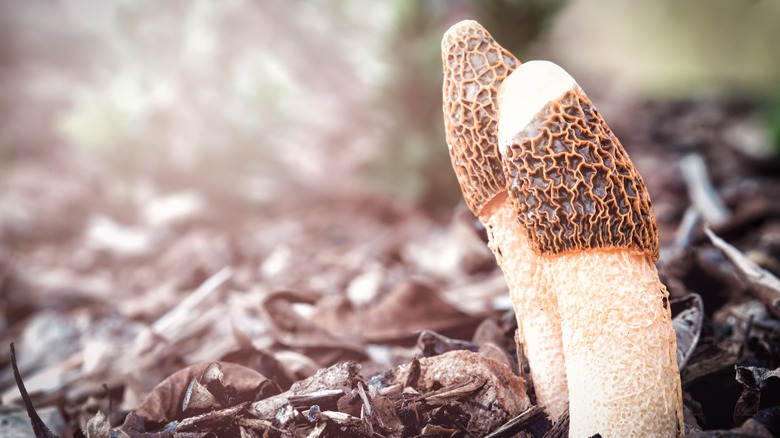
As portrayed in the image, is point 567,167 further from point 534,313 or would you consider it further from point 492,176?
point 534,313

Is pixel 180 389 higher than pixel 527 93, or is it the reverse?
pixel 527 93

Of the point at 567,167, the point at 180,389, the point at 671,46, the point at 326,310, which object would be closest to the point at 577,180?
the point at 567,167

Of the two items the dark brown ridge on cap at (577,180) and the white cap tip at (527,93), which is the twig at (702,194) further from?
the white cap tip at (527,93)

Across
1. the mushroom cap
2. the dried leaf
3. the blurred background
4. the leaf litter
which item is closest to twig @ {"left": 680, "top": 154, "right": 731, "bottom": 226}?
the leaf litter

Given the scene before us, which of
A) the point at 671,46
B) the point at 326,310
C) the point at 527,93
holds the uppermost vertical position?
the point at 671,46

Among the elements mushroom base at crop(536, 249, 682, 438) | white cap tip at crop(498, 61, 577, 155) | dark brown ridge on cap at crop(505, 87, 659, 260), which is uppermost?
white cap tip at crop(498, 61, 577, 155)

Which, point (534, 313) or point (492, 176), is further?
point (534, 313)

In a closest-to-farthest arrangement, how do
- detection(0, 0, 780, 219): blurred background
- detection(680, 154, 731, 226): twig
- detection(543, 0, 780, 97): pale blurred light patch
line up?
detection(680, 154, 731, 226): twig → detection(0, 0, 780, 219): blurred background → detection(543, 0, 780, 97): pale blurred light patch

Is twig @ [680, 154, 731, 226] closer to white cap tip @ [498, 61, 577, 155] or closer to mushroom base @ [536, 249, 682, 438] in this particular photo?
mushroom base @ [536, 249, 682, 438]
